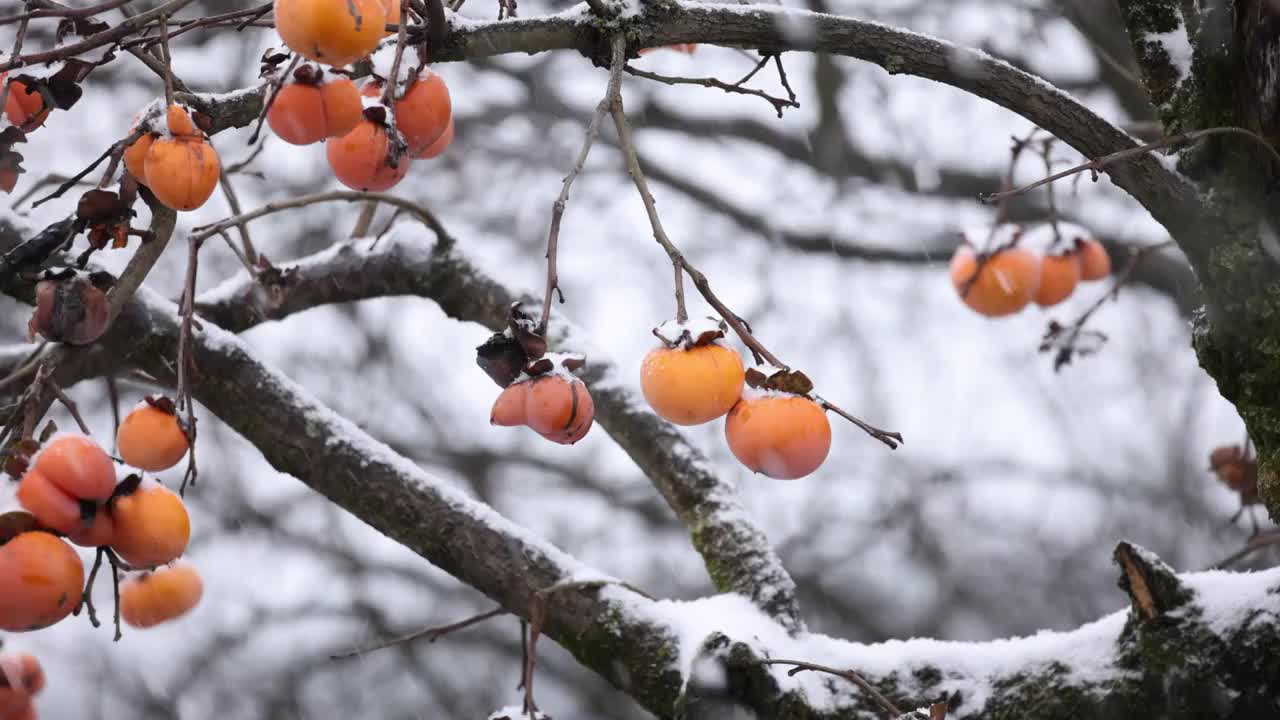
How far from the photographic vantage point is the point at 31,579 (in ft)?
Answer: 3.96

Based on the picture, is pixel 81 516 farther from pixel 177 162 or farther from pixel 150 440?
pixel 177 162

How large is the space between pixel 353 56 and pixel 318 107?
0.10 m

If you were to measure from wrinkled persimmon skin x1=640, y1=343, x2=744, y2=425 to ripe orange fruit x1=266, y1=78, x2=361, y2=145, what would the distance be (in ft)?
1.32

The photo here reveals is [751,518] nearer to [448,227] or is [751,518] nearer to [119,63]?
[448,227]

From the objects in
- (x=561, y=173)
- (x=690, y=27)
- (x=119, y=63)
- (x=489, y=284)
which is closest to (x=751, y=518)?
(x=489, y=284)

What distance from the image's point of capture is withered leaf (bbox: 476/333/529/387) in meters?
1.16

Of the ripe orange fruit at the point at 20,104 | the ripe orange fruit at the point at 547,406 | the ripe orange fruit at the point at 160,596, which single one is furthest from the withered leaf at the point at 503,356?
the ripe orange fruit at the point at 160,596

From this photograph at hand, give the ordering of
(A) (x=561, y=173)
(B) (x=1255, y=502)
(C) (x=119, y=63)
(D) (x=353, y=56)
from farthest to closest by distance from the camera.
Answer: (A) (x=561, y=173), (C) (x=119, y=63), (B) (x=1255, y=502), (D) (x=353, y=56)

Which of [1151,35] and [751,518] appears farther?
[751,518]

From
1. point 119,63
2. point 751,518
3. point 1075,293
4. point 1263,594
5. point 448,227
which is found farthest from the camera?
point 119,63

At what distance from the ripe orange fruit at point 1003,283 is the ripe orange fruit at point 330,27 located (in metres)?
1.78

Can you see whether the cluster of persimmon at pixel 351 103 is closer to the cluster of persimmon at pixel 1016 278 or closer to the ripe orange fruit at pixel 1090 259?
the cluster of persimmon at pixel 1016 278

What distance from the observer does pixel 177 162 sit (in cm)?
117

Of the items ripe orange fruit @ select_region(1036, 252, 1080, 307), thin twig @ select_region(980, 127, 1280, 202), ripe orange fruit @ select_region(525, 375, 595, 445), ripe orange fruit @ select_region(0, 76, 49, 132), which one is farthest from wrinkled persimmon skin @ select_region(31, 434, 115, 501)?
ripe orange fruit @ select_region(1036, 252, 1080, 307)
